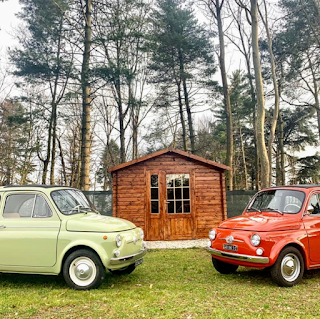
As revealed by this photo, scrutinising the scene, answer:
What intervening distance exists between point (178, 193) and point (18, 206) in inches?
248

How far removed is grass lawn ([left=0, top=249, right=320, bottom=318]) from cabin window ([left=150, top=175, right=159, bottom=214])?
4.34 meters

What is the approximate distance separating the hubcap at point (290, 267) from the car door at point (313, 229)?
1.03 feet

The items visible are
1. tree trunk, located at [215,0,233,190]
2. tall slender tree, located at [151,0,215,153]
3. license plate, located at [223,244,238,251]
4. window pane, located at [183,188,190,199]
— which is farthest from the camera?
tall slender tree, located at [151,0,215,153]

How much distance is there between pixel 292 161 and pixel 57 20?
20.2 metres

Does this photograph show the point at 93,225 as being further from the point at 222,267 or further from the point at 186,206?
the point at 186,206

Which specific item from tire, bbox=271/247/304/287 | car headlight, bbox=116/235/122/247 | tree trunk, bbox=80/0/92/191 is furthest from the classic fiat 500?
tree trunk, bbox=80/0/92/191

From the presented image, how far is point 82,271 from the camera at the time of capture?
5016 mm

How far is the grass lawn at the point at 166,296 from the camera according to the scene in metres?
3.94

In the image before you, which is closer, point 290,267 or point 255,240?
point 255,240

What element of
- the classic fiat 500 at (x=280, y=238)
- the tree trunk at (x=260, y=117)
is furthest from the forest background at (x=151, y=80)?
the classic fiat 500 at (x=280, y=238)

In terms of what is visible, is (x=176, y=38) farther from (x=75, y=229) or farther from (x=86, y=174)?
(x=75, y=229)

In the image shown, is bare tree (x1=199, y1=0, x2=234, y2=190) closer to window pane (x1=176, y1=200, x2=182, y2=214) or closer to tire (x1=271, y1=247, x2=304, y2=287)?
window pane (x1=176, y1=200, x2=182, y2=214)

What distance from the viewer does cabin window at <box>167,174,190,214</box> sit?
10.8 metres

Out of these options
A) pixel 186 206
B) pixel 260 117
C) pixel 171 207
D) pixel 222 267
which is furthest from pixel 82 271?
pixel 260 117
